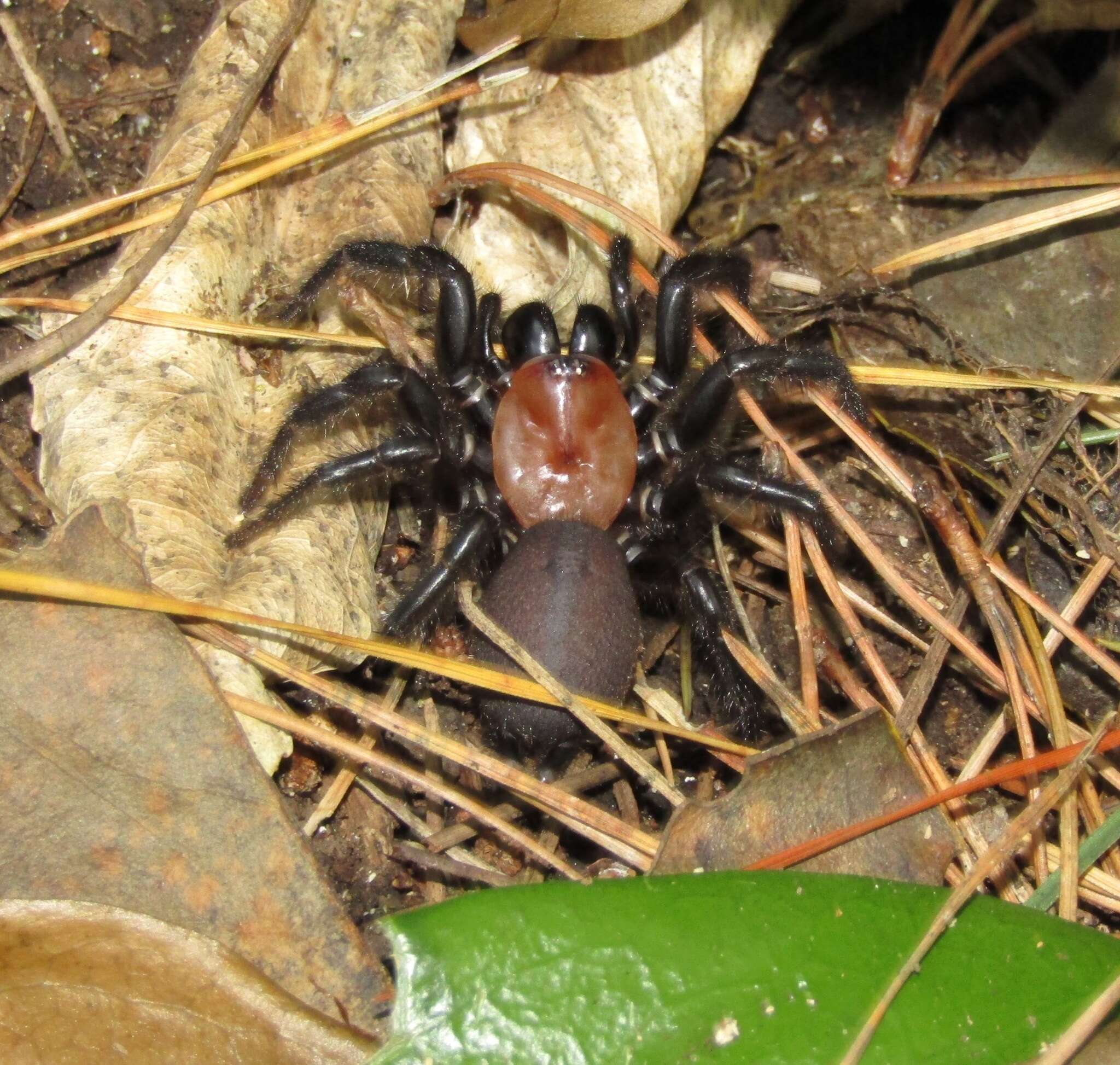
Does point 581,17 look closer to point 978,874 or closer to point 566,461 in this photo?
point 566,461

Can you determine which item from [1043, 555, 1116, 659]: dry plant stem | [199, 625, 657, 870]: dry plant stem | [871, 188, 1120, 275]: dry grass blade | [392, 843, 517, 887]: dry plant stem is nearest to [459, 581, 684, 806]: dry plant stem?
[199, 625, 657, 870]: dry plant stem

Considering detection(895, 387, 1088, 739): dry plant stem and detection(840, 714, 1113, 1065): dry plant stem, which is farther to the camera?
detection(895, 387, 1088, 739): dry plant stem

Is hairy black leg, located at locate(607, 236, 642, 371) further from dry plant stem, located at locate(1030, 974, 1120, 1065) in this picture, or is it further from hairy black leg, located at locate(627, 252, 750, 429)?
dry plant stem, located at locate(1030, 974, 1120, 1065)

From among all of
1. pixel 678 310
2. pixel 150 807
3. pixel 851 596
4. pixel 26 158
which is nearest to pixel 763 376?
pixel 678 310

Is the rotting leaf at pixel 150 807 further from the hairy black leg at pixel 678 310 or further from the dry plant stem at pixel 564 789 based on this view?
the hairy black leg at pixel 678 310

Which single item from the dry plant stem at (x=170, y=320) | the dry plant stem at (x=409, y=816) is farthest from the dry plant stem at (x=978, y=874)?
the dry plant stem at (x=170, y=320)

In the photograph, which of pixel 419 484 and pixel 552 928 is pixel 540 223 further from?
pixel 552 928

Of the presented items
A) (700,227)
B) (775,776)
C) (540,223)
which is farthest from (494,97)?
(775,776)
